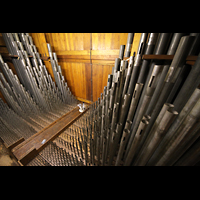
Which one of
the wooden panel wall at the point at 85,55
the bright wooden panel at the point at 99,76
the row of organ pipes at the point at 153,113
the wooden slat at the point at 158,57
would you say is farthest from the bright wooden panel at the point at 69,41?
the wooden slat at the point at 158,57

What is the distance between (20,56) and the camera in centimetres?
235

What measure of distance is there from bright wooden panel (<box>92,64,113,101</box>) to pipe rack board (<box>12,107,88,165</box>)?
1.04 meters

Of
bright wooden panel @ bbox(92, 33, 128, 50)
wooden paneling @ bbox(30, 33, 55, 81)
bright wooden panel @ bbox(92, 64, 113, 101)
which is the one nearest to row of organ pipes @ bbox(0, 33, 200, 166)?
bright wooden panel @ bbox(92, 33, 128, 50)

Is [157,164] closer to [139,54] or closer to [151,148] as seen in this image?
[151,148]

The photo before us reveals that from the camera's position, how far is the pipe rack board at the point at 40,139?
1.36 meters

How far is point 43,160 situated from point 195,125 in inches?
81.8

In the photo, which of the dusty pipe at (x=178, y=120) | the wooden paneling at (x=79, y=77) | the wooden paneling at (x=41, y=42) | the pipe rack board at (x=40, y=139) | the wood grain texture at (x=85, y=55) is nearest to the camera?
the dusty pipe at (x=178, y=120)

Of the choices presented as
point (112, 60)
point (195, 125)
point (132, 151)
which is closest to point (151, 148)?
point (132, 151)

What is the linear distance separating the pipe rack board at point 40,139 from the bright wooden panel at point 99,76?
1038mm

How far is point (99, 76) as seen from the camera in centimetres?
260

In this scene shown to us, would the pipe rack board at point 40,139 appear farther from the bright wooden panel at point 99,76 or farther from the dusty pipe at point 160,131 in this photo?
the dusty pipe at point 160,131

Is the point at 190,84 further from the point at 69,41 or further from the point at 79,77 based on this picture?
the point at 69,41

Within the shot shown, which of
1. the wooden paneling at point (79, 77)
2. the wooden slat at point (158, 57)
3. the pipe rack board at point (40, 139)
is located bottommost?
the pipe rack board at point (40, 139)

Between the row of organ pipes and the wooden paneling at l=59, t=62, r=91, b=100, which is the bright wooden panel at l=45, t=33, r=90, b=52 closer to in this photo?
the wooden paneling at l=59, t=62, r=91, b=100
